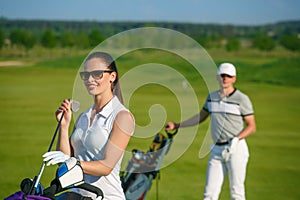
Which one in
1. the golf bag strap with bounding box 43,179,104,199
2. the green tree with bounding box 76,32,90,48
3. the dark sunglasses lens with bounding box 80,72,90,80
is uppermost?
the green tree with bounding box 76,32,90,48

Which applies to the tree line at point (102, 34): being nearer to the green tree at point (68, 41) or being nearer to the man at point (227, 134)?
the green tree at point (68, 41)

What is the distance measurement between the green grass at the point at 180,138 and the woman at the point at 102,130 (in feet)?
5.68

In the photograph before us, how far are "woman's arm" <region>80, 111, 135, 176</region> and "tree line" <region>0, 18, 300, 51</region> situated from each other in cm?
A: 4267

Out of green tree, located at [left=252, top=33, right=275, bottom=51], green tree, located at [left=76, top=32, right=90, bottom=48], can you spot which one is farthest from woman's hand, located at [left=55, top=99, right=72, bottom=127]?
green tree, located at [left=76, top=32, right=90, bottom=48]

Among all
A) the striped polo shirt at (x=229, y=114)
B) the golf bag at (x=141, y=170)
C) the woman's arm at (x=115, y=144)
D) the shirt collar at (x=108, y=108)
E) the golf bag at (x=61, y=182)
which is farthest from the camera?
the striped polo shirt at (x=229, y=114)

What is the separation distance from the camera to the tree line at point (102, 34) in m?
72.9

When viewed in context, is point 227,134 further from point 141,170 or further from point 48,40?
point 48,40

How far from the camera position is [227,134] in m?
6.89

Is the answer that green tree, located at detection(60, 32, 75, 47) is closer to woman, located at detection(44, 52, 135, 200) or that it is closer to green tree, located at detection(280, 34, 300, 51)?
green tree, located at detection(280, 34, 300, 51)

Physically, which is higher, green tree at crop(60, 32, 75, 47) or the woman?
green tree at crop(60, 32, 75, 47)

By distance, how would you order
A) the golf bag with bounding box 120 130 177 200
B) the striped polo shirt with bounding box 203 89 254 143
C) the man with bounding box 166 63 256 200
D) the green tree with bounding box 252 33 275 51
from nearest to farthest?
1. the golf bag with bounding box 120 130 177 200
2. the man with bounding box 166 63 256 200
3. the striped polo shirt with bounding box 203 89 254 143
4. the green tree with bounding box 252 33 275 51

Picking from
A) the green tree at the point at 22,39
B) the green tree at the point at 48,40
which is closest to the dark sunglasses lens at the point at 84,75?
the green tree at the point at 22,39

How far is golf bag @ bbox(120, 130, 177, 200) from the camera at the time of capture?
6602 millimetres

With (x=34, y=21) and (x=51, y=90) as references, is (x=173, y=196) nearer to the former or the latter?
(x=51, y=90)
